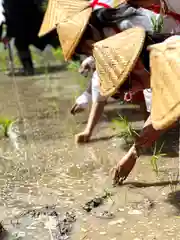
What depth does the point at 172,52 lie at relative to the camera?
202 cm

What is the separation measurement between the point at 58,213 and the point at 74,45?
2.94 feet

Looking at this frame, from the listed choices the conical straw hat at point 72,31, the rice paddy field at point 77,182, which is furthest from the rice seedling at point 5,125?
the conical straw hat at point 72,31

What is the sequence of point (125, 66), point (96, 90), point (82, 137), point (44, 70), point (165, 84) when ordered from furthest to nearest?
1. point (44, 70)
2. point (82, 137)
3. point (96, 90)
4. point (125, 66)
5. point (165, 84)

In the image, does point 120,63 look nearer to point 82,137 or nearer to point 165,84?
point 165,84

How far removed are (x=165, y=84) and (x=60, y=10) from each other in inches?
50.1

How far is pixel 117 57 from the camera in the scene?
224 cm

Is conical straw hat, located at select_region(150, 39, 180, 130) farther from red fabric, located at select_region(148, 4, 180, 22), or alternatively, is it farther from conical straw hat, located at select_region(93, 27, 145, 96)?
red fabric, located at select_region(148, 4, 180, 22)

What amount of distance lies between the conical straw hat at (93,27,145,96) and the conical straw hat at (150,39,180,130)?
0.37 ft

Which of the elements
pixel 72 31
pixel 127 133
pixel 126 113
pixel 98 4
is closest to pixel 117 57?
pixel 72 31

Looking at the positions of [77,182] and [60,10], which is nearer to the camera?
[77,182]

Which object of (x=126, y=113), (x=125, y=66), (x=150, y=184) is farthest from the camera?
(x=126, y=113)

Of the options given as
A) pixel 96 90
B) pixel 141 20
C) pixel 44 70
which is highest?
pixel 141 20

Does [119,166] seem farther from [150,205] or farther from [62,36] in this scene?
[62,36]

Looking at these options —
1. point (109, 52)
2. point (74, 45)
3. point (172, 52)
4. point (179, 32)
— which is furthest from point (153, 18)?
point (172, 52)
